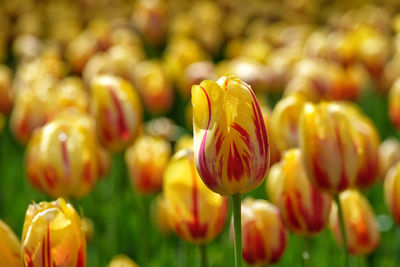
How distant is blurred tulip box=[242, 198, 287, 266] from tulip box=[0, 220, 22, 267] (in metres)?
0.38

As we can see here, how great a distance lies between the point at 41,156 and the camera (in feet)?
3.95

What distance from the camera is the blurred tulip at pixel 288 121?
135 centimetres

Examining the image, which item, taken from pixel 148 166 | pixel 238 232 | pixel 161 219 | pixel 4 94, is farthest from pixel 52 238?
pixel 4 94

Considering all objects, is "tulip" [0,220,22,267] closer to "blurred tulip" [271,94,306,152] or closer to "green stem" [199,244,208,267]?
"green stem" [199,244,208,267]

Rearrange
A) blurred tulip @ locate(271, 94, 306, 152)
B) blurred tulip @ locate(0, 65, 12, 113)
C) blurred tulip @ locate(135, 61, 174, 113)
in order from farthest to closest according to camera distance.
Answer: blurred tulip @ locate(135, 61, 174, 113)
blurred tulip @ locate(0, 65, 12, 113)
blurred tulip @ locate(271, 94, 306, 152)

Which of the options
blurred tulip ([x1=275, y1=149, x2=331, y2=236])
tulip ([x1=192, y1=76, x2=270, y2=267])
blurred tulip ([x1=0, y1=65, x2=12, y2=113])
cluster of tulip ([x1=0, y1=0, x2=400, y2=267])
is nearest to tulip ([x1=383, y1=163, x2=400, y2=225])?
cluster of tulip ([x1=0, y1=0, x2=400, y2=267])

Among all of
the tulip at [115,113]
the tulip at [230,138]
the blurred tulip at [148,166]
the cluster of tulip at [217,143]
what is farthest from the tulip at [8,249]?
the blurred tulip at [148,166]

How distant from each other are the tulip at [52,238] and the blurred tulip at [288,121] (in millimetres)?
650

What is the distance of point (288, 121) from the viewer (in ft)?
4.44

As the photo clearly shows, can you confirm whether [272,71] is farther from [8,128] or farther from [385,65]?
[8,128]

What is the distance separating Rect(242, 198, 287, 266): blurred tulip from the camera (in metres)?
1.07

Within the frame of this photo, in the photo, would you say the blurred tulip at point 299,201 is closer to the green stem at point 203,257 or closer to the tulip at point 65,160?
the green stem at point 203,257

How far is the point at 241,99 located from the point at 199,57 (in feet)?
6.25

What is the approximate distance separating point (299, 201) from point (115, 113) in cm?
50
